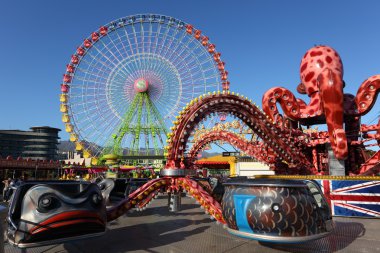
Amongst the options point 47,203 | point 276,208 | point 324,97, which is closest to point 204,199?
point 276,208

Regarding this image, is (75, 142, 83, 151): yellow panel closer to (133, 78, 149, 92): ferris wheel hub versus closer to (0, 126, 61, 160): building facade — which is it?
(133, 78, 149, 92): ferris wheel hub

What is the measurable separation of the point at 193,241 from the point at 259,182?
7.05 feet

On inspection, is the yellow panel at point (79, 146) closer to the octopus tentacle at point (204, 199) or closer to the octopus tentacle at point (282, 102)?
the octopus tentacle at point (282, 102)

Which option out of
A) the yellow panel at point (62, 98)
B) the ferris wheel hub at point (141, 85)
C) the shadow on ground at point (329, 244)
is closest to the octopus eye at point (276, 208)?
the shadow on ground at point (329, 244)

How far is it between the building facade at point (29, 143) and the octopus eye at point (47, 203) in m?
123

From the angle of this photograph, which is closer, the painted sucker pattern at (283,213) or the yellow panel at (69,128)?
the painted sucker pattern at (283,213)

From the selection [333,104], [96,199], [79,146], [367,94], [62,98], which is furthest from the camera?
[79,146]

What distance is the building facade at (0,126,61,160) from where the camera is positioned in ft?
378

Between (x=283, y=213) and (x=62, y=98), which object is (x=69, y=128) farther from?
(x=283, y=213)

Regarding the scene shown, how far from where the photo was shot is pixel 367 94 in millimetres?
13672

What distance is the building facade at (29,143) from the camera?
4537 inches

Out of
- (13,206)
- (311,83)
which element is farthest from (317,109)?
(13,206)

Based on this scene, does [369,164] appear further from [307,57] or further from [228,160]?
[228,160]

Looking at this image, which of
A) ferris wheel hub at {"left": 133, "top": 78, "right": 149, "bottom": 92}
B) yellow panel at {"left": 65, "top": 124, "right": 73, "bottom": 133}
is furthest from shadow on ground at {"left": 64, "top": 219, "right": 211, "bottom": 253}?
yellow panel at {"left": 65, "top": 124, "right": 73, "bottom": 133}
